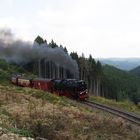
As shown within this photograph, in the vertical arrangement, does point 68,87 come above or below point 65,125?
above

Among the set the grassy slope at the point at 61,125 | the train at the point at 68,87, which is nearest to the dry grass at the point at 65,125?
the grassy slope at the point at 61,125

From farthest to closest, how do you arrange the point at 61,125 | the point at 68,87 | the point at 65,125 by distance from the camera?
the point at 68,87, the point at 65,125, the point at 61,125

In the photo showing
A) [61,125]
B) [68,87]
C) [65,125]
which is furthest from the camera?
[68,87]

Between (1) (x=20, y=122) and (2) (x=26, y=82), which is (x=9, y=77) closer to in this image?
(2) (x=26, y=82)

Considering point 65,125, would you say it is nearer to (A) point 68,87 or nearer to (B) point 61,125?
(B) point 61,125

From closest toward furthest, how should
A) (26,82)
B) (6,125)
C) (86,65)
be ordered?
(6,125)
(26,82)
(86,65)

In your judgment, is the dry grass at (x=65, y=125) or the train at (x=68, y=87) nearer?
the dry grass at (x=65, y=125)

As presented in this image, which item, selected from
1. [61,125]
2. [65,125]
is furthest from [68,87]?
[61,125]

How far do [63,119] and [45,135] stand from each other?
5.31m

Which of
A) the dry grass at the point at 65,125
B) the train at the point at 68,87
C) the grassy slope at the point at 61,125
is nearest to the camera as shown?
the grassy slope at the point at 61,125

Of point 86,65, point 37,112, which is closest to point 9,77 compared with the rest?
point 86,65

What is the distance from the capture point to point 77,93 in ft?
156

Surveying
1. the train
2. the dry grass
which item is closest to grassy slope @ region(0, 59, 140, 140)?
the dry grass

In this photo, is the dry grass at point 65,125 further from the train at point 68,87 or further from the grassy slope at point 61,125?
the train at point 68,87
